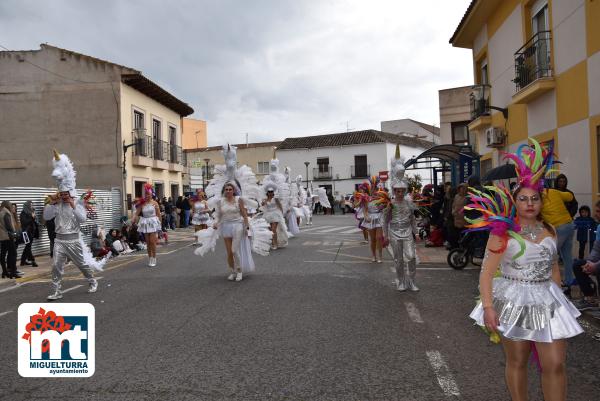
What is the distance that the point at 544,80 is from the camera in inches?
424

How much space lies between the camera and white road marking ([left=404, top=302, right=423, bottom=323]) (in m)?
6.09

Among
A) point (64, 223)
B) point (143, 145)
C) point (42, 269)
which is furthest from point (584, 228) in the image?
point (143, 145)

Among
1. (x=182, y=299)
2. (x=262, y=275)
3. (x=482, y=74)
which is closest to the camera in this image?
(x=182, y=299)

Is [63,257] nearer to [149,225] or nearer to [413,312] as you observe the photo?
[149,225]

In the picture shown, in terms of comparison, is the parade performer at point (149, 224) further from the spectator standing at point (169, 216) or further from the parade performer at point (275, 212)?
the spectator standing at point (169, 216)

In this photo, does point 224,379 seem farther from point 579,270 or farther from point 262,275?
point 262,275

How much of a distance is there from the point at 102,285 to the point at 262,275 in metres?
2.95

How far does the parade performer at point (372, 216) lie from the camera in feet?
36.6

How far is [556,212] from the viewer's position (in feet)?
23.1

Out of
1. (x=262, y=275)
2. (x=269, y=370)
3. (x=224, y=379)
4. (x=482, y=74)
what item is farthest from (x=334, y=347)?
(x=482, y=74)

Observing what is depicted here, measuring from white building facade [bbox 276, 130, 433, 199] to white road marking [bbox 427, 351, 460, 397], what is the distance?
152 feet

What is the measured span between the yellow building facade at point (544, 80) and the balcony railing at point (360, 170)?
35.2 meters

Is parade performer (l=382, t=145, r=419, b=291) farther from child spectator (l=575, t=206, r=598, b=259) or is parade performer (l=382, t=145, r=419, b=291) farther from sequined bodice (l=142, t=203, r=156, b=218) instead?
sequined bodice (l=142, t=203, r=156, b=218)

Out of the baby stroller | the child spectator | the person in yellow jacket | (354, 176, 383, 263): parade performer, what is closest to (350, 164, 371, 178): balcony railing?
(354, 176, 383, 263): parade performer
